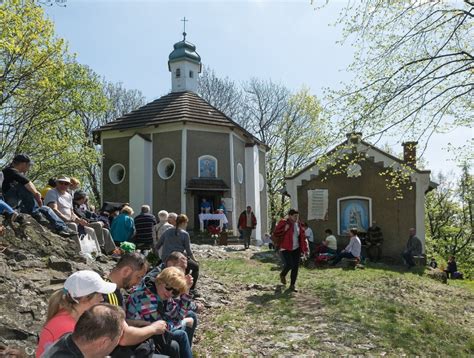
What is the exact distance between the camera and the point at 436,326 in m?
8.31

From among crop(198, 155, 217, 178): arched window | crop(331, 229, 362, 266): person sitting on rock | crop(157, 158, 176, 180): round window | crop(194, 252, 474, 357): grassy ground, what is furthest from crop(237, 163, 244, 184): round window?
crop(194, 252, 474, 357): grassy ground

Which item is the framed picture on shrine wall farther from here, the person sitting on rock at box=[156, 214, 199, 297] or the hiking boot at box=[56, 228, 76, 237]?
the hiking boot at box=[56, 228, 76, 237]

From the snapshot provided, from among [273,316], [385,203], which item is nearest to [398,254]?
[385,203]

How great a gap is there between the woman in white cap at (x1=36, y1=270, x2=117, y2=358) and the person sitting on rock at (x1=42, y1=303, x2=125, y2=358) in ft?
1.33

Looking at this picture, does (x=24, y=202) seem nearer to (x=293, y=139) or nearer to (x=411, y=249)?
(x=411, y=249)

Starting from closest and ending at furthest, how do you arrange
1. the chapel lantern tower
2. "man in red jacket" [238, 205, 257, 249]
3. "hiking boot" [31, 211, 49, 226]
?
1. "hiking boot" [31, 211, 49, 226]
2. "man in red jacket" [238, 205, 257, 249]
3. the chapel lantern tower

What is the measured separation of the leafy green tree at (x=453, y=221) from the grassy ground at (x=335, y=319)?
27139 millimetres

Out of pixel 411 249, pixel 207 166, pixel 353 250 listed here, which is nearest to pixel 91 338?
pixel 353 250

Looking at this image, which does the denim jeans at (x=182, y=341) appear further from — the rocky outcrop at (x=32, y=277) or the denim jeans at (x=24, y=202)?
the denim jeans at (x=24, y=202)

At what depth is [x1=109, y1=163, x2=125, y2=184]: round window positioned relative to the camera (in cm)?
2503

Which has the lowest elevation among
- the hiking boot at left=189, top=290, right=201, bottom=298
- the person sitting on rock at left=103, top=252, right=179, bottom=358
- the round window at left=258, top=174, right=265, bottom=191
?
the hiking boot at left=189, top=290, right=201, bottom=298

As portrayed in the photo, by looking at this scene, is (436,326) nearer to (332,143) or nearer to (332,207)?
(332,143)

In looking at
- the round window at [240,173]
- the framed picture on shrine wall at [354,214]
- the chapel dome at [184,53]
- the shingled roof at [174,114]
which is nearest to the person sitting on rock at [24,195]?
the framed picture on shrine wall at [354,214]

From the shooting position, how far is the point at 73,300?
3154mm
